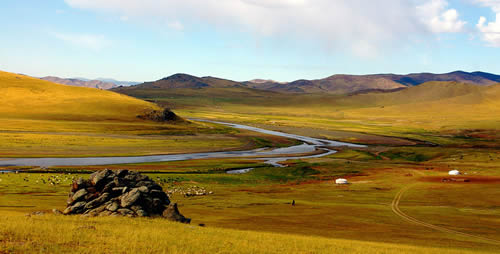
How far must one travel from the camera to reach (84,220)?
1187 inches

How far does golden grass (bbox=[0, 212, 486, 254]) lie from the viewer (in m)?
22.2

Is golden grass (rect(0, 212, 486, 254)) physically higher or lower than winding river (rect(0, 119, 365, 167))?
higher

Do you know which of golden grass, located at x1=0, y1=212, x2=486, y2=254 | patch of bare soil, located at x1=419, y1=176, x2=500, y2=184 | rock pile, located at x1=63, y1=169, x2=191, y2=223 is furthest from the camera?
patch of bare soil, located at x1=419, y1=176, x2=500, y2=184

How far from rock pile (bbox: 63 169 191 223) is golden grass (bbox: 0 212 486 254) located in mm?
2313

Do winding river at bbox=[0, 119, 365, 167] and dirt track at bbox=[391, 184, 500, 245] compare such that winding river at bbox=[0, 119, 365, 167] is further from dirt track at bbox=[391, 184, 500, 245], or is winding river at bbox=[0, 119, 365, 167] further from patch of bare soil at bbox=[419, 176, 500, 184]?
dirt track at bbox=[391, 184, 500, 245]

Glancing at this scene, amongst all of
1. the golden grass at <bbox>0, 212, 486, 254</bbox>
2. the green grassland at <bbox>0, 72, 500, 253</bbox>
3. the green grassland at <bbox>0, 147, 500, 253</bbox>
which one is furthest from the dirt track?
the golden grass at <bbox>0, 212, 486, 254</bbox>

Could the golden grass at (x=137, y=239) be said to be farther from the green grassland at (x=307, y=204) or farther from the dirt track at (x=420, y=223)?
the dirt track at (x=420, y=223)

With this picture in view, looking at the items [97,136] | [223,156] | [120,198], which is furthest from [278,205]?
[97,136]

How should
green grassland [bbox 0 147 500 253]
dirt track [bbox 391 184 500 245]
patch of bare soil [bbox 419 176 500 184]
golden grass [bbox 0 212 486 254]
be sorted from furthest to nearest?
patch of bare soil [bbox 419 176 500 184], dirt track [bbox 391 184 500 245], green grassland [bbox 0 147 500 253], golden grass [bbox 0 212 486 254]

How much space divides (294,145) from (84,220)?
131 meters

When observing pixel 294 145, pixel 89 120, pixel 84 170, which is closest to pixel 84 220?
→ pixel 84 170

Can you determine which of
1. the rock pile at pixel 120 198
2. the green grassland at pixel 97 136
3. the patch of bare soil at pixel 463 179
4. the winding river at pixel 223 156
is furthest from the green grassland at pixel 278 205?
the winding river at pixel 223 156

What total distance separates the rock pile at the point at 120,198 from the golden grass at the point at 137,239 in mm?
2313

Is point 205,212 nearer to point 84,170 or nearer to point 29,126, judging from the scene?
point 84,170
